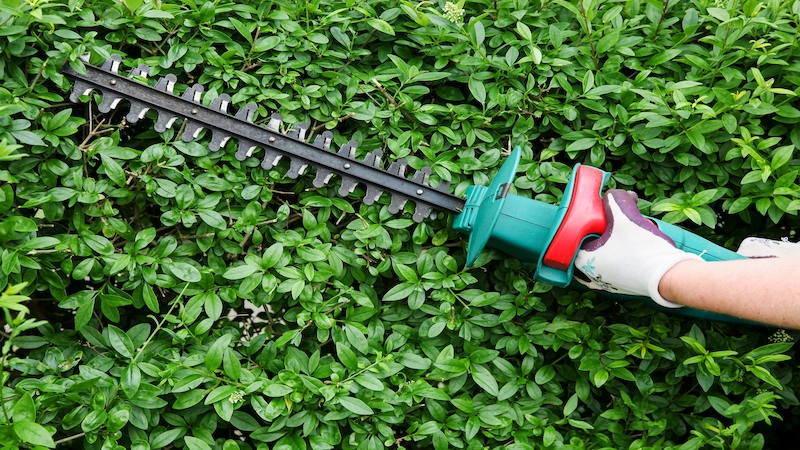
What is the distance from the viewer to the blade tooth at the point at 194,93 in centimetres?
198

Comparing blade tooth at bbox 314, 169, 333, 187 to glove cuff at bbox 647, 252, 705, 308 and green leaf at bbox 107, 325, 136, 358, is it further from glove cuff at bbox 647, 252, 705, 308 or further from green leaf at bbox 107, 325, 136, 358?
glove cuff at bbox 647, 252, 705, 308

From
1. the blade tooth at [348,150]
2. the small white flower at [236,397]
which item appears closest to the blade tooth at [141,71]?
the blade tooth at [348,150]

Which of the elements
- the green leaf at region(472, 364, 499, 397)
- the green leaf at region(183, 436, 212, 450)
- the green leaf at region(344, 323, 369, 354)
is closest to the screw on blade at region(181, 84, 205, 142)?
the green leaf at region(344, 323, 369, 354)

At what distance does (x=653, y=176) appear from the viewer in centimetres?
212

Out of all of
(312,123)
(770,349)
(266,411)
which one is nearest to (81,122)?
(312,123)

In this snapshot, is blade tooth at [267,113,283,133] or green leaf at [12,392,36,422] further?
blade tooth at [267,113,283,133]

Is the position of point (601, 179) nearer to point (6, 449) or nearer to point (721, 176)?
Result: point (721, 176)

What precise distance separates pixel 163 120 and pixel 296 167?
0.42m

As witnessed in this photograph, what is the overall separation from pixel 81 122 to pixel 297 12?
28.9 inches

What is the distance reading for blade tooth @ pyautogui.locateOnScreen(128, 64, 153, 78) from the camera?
198cm

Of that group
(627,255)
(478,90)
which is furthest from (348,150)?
(627,255)

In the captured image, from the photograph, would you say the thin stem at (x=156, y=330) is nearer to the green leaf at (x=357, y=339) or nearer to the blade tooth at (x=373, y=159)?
the green leaf at (x=357, y=339)

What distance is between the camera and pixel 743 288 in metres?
1.57

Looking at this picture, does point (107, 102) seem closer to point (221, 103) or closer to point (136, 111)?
point (136, 111)
